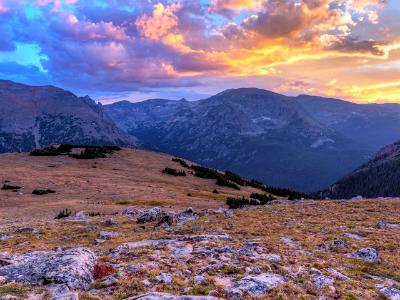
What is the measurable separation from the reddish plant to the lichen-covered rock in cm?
22

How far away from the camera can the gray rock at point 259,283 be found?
576 inches

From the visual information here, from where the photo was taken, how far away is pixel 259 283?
15289mm

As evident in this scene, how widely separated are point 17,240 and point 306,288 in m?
19.7

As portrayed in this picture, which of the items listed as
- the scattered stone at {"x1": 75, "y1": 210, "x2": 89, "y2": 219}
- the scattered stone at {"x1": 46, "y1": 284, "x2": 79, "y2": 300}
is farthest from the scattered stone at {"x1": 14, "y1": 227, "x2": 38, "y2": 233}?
the scattered stone at {"x1": 46, "y1": 284, "x2": 79, "y2": 300}

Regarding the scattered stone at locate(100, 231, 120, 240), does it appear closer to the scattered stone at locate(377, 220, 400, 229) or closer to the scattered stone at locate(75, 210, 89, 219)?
the scattered stone at locate(75, 210, 89, 219)

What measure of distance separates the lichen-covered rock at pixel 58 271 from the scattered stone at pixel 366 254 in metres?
14.4

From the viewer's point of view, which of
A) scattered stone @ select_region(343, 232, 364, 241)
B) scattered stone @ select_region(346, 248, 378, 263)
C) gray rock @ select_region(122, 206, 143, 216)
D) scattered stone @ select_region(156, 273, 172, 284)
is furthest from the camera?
gray rock @ select_region(122, 206, 143, 216)

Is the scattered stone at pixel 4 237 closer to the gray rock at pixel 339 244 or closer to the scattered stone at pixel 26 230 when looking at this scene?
the scattered stone at pixel 26 230

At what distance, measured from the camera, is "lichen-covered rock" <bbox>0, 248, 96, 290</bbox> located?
48.3ft

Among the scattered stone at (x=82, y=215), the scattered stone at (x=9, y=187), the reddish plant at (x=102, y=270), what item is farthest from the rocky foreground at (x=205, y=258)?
the scattered stone at (x=9, y=187)

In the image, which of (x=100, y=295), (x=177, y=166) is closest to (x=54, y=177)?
(x=177, y=166)

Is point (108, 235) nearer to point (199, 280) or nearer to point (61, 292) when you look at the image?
point (199, 280)

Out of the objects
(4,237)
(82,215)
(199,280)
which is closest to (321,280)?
(199,280)

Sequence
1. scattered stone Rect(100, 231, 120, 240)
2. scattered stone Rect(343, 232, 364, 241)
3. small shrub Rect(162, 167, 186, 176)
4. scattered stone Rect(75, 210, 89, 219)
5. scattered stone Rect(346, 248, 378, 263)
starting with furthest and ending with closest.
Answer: small shrub Rect(162, 167, 186, 176)
scattered stone Rect(75, 210, 89, 219)
scattered stone Rect(100, 231, 120, 240)
scattered stone Rect(343, 232, 364, 241)
scattered stone Rect(346, 248, 378, 263)
